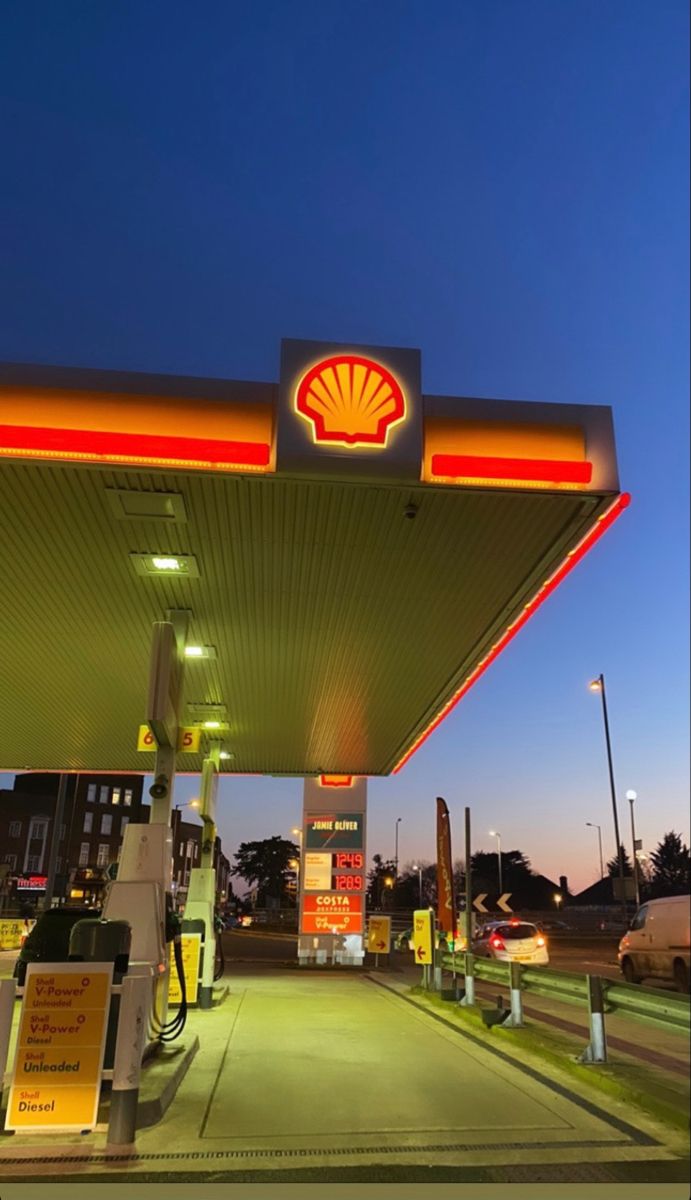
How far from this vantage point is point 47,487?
25.3 ft

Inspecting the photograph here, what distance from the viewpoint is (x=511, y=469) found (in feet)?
24.1

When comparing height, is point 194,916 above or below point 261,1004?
above

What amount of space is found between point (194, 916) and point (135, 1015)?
8.44 metres

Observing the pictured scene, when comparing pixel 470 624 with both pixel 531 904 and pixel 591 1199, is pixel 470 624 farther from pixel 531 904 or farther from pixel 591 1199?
pixel 531 904

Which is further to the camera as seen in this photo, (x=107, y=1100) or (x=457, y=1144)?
(x=107, y=1100)

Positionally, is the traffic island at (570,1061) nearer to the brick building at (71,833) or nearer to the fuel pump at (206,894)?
the fuel pump at (206,894)

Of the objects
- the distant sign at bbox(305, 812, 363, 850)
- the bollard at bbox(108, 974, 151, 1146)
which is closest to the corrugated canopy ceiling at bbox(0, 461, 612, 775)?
the bollard at bbox(108, 974, 151, 1146)

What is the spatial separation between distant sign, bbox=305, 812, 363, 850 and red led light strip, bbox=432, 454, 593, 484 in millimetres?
17893

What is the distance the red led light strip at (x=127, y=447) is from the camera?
6969mm

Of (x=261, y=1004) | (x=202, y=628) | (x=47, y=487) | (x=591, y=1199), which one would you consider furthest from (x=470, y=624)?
(x=591, y=1199)

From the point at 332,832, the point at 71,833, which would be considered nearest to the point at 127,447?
the point at 332,832

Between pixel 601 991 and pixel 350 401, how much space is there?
16.5 ft

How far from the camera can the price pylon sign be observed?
48.1ft

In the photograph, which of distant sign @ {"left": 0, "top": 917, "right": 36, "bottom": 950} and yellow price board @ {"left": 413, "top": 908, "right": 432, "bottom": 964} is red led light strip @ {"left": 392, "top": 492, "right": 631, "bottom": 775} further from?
distant sign @ {"left": 0, "top": 917, "right": 36, "bottom": 950}
